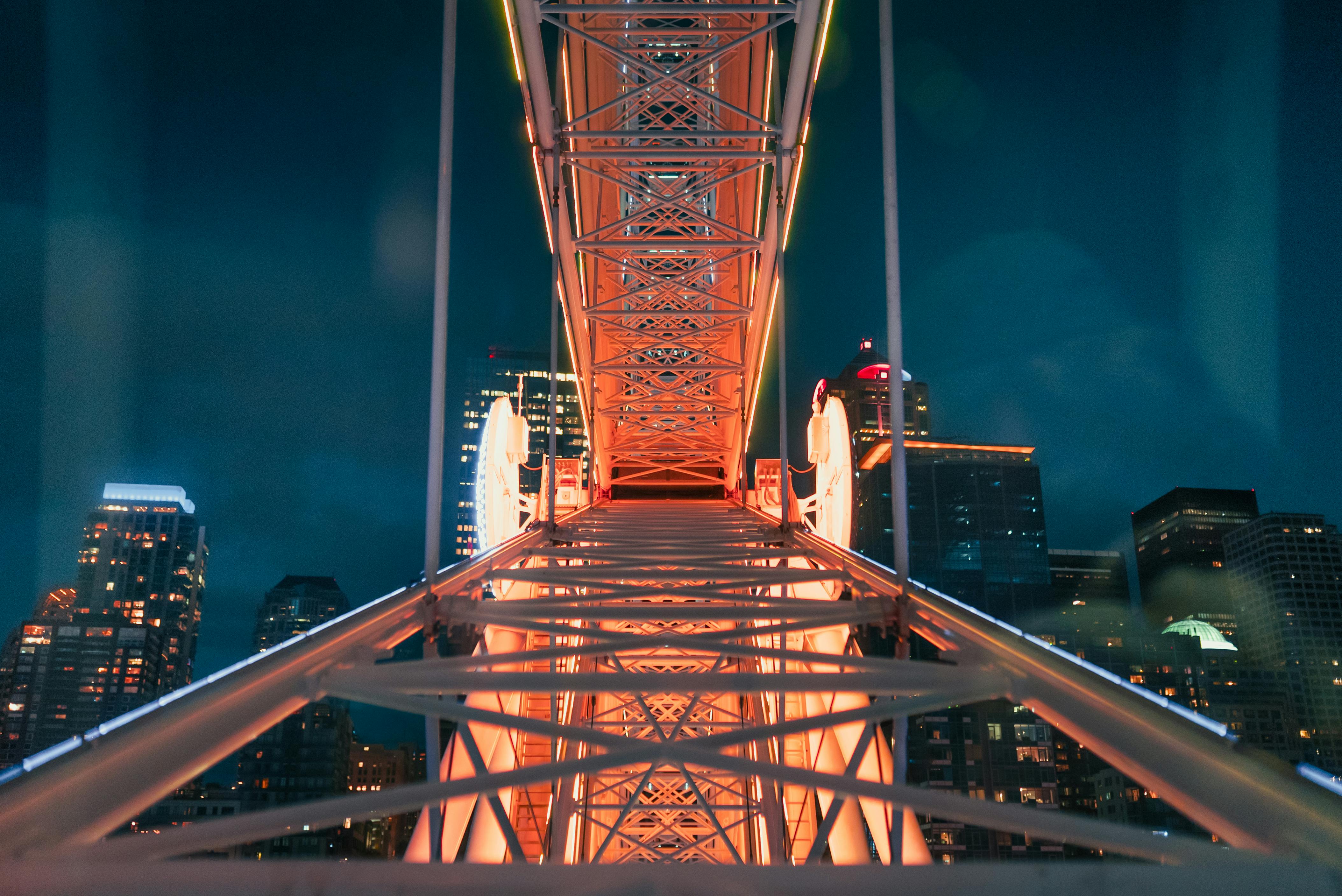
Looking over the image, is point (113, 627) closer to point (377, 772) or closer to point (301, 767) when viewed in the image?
point (301, 767)

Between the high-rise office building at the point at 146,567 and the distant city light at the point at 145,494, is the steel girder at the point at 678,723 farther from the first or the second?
the distant city light at the point at 145,494

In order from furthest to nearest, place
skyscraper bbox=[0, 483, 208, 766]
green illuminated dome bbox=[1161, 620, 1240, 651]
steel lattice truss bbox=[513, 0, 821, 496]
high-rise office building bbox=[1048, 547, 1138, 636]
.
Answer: high-rise office building bbox=[1048, 547, 1138, 636] → green illuminated dome bbox=[1161, 620, 1240, 651] → skyscraper bbox=[0, 483, 208, 766] → steel lattice truss bbox=[513, 0, 821, 496]

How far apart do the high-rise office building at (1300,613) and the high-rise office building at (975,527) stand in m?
14.1

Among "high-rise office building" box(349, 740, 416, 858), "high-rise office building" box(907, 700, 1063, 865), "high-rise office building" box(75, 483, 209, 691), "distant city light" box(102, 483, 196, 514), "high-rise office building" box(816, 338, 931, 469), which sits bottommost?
"high-rise office building" box(349, 740, 416, 858)

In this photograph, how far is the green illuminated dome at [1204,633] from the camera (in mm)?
60469

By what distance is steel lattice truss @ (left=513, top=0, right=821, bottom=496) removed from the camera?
34.9 ft

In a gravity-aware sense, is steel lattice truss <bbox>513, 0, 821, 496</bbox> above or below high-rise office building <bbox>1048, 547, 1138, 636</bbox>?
above

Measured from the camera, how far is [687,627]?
→ 1587 centimetres

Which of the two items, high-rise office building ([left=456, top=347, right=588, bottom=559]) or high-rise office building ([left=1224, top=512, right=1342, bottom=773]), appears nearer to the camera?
high-rise office building ([left=1224, top=512, right=1342, bottom=773])

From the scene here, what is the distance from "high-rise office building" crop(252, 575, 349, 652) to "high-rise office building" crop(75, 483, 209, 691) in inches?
568

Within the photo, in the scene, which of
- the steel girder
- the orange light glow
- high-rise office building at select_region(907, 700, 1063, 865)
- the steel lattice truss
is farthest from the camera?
the orange light glow

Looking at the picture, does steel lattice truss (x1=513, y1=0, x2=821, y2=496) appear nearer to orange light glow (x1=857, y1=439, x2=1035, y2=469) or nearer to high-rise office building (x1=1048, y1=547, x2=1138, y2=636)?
orange light glow (x1=857, y1=439, x2=1035, y2=469)

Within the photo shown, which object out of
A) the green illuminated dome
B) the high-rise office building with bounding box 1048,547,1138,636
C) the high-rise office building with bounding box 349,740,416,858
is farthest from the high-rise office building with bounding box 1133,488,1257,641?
the high-rise office building with bounding box 349,740,416,858

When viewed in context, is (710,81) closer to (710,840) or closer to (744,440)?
(744,440)
